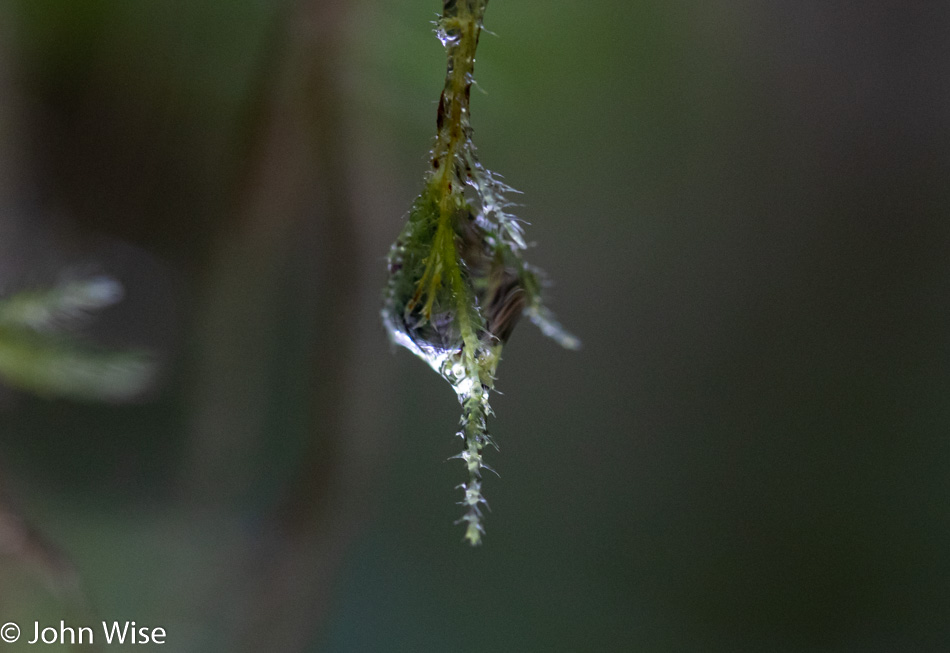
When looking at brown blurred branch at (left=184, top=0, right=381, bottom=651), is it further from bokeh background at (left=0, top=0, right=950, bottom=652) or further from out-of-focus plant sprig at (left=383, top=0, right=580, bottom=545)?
out-of-focus plant sprig at (left=383, top=0, right=580, bottom=545)

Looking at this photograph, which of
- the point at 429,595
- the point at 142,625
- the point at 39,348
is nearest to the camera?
the point at 39,348

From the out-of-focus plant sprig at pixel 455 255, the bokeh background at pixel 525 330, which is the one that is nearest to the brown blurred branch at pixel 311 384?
the bokeh background at pixel 525 330

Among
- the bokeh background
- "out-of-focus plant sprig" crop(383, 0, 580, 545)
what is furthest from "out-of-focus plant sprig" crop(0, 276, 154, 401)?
"out-of-focus plant sprig" crop(383, 0, 580, 545)

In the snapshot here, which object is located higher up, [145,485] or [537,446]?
[537,446]

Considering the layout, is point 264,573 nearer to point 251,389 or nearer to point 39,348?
point 251,389

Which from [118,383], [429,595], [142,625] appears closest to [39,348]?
[118,383]

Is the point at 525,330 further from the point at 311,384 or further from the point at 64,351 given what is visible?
the point at 64,351

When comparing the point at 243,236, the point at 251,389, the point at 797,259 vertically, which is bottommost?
the point at 251,389
